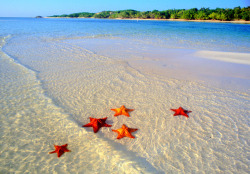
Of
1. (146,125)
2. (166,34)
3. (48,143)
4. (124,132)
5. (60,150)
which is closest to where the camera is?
(60,150)

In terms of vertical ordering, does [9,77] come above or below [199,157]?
above

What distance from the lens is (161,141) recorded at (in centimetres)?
394

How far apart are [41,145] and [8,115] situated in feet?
6.09

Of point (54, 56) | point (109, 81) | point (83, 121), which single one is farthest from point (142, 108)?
point (54, 56)

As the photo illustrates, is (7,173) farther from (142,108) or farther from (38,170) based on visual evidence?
(142,108)

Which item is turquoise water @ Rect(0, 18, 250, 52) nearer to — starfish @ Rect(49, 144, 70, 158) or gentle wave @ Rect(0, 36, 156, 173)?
gentle wave @ Rect(0, 36, 156, 173)

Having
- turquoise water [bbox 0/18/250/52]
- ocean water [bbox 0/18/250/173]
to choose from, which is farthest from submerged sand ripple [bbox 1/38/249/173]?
turquoise water [bbox 0/18/250/52]

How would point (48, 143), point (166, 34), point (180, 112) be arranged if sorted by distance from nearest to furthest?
point (48, 143), point (180, 112), point (166, 34)

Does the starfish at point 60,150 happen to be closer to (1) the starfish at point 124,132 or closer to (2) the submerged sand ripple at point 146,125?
(2) the submerged sand ripple at point 146,125

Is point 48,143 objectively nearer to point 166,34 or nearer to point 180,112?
point 180,112

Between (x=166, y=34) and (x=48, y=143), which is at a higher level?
(x=166, y=34)

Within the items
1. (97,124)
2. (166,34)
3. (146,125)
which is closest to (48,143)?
(97,124)

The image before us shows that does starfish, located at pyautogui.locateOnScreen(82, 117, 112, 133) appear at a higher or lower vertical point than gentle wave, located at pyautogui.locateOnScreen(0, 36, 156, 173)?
higher

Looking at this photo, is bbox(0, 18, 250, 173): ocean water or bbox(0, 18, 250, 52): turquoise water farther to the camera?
bbox(0, 18, 250, 52): turquoise water
